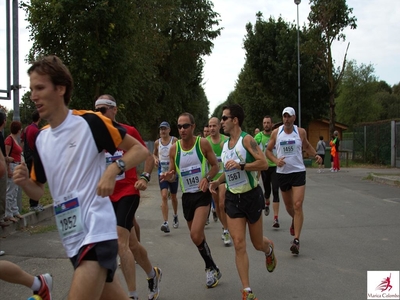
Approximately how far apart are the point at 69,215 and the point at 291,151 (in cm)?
496

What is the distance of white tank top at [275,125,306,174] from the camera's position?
22.9 ft

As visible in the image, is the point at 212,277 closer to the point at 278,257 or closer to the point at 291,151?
the point at 278,257

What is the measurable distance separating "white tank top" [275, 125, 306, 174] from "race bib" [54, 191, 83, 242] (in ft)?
15.5

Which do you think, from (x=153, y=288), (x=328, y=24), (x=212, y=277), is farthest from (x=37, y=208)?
(x=328, y=24)

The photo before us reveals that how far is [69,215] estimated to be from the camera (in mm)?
2682

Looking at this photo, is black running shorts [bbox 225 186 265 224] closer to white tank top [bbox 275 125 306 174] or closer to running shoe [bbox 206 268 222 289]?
running shoe [bbox 206 268 222 289]

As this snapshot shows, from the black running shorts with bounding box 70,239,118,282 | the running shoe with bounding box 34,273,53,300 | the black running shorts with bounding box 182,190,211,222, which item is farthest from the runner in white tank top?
the black running shorts with bounding box 70,239,118,282

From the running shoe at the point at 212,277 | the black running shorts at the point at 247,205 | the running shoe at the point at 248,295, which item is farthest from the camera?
the running shoe at the point at 212,277

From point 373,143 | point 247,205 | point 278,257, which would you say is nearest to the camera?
point 247,205

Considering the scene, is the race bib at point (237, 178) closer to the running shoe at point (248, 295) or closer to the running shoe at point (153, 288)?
the running shoe at point (248, 295)

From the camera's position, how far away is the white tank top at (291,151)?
6984mm

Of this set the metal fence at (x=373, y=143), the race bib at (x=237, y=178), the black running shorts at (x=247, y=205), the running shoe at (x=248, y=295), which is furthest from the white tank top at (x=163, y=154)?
the metal fence at (x=373, y=143)

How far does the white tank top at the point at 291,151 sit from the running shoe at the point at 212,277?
2420 millimetres

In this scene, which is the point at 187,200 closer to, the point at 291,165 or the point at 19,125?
the point at 291,165
